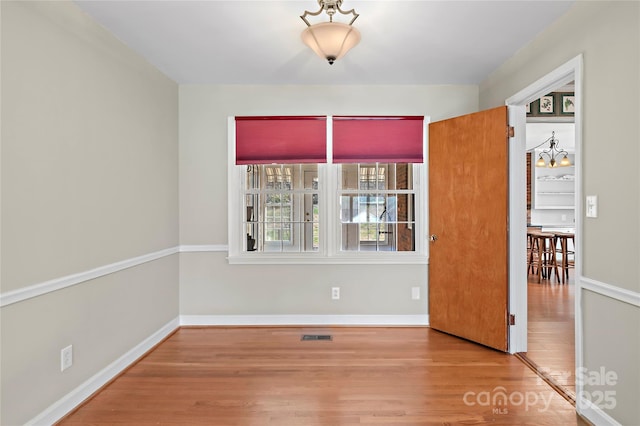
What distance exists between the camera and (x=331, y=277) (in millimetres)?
3656

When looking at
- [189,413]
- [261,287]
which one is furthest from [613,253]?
[261,287]

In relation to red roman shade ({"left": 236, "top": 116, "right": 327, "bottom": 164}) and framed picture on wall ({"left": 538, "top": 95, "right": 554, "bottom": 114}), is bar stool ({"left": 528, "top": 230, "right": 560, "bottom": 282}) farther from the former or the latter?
red roman shade ({"left": 236, "top": 116, "right": 327, "bottom": 164})

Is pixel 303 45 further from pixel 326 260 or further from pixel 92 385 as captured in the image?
pixel 92 385

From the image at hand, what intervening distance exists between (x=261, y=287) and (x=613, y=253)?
2.91 meters

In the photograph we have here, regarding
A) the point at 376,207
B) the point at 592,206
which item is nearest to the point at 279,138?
the point at 376,207

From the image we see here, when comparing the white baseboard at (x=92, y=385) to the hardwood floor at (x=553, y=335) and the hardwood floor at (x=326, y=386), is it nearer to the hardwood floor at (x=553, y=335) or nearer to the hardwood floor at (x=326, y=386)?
the hardwood floor at (x=326, y=386)

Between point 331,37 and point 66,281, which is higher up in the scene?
point 331,37

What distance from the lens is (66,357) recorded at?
212cm

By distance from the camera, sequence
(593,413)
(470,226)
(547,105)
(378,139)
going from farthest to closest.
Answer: (547,105) < (378,139) < (470,226) < (593,413)

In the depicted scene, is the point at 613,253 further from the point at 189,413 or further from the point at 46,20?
the point at 46,20

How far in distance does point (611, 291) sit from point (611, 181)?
61 cm

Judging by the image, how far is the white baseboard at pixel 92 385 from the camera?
6.58 ft

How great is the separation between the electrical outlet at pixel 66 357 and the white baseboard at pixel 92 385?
0.19 m

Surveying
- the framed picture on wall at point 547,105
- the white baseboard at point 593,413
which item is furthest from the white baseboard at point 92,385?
the framed picture on wall at point 547,105
